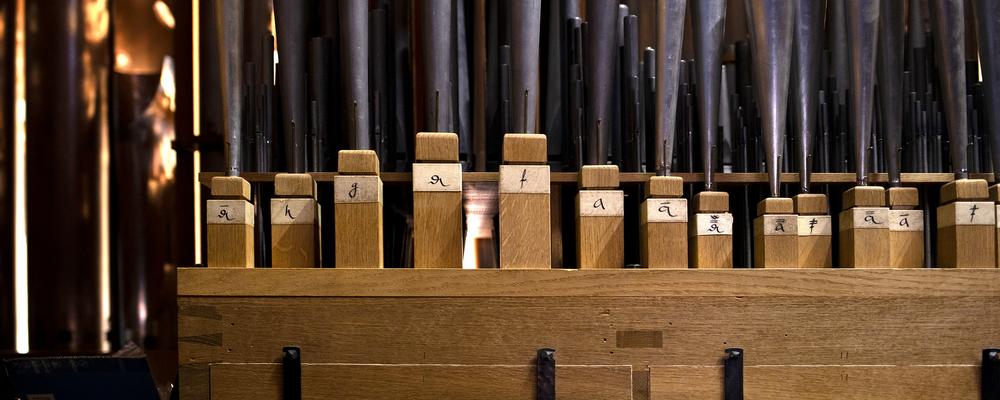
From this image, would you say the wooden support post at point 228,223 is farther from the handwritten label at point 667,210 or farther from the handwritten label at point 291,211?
the handwritten label at point 667,210

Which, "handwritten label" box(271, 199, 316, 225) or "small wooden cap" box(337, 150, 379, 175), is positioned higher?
"small wooden cap" box(337, 150, 379, 175)

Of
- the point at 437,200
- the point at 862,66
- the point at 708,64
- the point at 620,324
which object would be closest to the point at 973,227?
the point at 862,66

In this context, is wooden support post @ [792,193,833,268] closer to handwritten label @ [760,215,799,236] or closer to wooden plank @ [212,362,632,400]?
handwritten label @ [760,215,799,236]

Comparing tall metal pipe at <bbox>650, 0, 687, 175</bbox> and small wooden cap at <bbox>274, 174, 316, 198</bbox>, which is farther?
tall metal pipe at <bbox>650, 0, 687, 175</bbox>

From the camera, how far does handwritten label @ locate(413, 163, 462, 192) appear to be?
1997 mm

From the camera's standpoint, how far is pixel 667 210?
204 cm

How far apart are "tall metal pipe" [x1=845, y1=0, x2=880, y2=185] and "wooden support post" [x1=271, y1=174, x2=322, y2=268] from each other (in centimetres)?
138

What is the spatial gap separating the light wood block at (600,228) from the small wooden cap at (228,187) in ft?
2.58

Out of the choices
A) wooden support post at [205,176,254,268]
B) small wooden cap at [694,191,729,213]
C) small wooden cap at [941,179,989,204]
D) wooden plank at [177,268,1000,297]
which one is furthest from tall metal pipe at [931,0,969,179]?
wooden support post at [205,176,254,268]

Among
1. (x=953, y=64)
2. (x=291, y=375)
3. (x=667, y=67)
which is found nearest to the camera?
(x=291, y=375)

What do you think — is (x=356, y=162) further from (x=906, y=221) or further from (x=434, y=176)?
(x=906, y=221)

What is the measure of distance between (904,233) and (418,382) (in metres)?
1.25

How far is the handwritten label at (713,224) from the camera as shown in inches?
81.2

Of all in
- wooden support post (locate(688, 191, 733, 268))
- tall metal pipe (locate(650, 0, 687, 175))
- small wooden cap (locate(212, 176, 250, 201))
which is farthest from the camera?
tall metal pipe (locate(650, 0, 687, 175))
